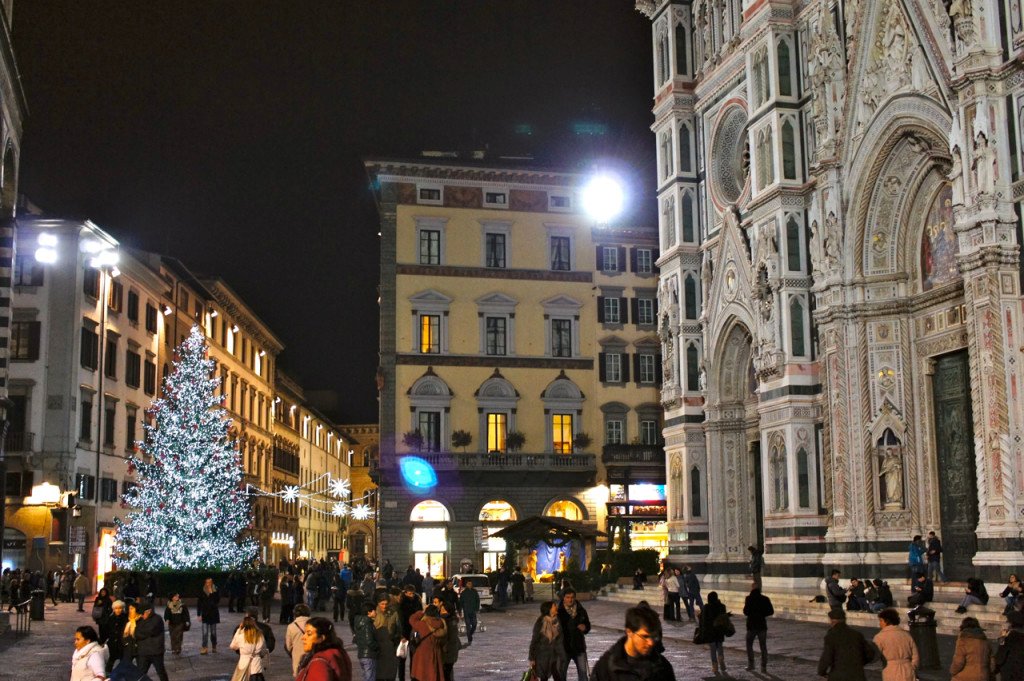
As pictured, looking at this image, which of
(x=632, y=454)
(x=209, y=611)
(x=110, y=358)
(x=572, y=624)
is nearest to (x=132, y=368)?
(x=110, y=358)

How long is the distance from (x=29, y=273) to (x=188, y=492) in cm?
1323

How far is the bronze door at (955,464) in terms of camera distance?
1153 inches

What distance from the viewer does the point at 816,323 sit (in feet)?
110

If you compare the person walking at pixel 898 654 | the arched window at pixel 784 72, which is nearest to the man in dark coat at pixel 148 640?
the person walking at pixel 898 654

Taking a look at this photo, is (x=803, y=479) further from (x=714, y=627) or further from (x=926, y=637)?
(x=714, y=627)

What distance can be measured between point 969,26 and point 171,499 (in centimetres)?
3133

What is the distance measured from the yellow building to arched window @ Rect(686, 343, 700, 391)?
21584mm

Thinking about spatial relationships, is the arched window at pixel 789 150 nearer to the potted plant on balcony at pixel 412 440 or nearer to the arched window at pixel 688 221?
the arched window at pixel 688 221

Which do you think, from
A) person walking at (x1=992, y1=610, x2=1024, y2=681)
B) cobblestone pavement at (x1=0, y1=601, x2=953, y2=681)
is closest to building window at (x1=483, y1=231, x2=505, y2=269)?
cobblestone pavement at (x1=0, y1=601, x2=953, y2=681)

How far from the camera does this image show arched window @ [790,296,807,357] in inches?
1340

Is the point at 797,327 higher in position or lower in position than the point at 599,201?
lower

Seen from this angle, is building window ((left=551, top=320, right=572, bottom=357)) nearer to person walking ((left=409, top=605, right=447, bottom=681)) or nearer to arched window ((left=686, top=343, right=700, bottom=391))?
arched window ((left=686, top=343, right=700, bottom=391))

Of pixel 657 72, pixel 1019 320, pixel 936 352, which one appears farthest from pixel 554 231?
pixel 1019 320

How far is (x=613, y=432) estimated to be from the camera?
63.8 m
